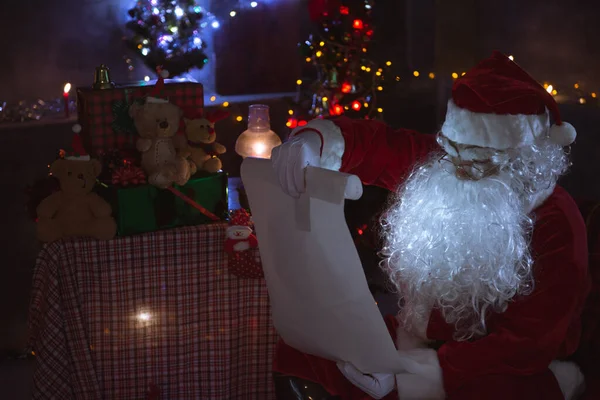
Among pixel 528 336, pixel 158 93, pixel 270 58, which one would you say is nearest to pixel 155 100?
pixel 158 93

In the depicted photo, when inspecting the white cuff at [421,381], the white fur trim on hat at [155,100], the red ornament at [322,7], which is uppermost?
the red ornament at [322,7]

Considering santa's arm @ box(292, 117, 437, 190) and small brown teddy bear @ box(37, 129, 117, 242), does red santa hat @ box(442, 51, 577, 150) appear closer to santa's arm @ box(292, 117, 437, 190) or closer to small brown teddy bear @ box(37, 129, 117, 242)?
santa's arm @ box(292, 117, 437, 190)

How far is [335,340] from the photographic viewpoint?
1.59 meters

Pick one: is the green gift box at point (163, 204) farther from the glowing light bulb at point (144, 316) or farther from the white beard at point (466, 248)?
the white beard at point (466, 248)

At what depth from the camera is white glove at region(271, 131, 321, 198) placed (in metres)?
1.55

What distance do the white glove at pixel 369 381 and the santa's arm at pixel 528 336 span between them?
2.3 inches

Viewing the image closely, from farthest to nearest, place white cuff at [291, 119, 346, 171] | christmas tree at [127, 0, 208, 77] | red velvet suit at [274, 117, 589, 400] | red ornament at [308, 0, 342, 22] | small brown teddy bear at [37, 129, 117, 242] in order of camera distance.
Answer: christmas tree at [127, 0, 208, 77]
red ornament at [308, 0, 342, 22]
small brown teddy bear at [37, 129, 117, 242]
white cuff at [291, 119, 346, 171]
red velvet suit at [274, 117, 589, 400]

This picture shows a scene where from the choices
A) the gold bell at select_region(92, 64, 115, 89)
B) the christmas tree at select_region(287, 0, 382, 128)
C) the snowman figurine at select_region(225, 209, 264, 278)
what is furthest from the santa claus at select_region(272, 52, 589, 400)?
the christmas tree at select_region(287, 0, 382, 128)

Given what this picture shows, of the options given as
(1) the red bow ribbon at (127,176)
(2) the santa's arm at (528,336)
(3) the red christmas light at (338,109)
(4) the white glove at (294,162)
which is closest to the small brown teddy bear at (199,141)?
(1) the red bow ribbon at (127,176)

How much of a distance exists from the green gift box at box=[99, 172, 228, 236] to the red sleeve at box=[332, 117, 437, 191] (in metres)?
0.53

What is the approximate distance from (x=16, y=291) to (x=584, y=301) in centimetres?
258

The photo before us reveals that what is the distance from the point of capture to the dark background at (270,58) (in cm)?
351

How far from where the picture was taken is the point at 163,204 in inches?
87.0

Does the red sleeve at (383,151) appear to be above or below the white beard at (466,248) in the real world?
above
